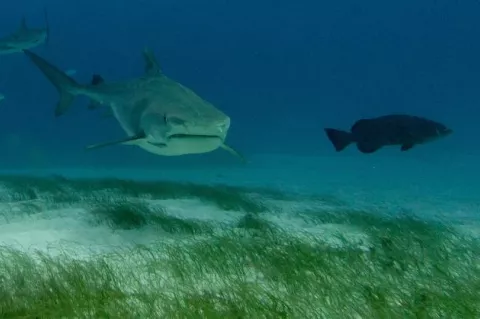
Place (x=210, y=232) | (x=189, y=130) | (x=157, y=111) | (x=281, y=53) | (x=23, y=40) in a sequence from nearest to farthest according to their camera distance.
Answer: (x=189, y=130)
(x=157, y=111)
(x=210, y=232)
(x=23, y=40)
(x=281, y=53)

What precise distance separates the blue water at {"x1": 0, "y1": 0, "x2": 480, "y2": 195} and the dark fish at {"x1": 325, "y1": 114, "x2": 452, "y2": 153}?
72.5m

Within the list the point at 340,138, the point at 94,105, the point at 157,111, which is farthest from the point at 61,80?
the point at 340,138

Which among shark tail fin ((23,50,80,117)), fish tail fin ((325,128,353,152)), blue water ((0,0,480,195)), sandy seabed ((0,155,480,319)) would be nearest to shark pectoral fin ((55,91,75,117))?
shark tail fin ((23,50,80,117))

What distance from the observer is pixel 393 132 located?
743 centimetres

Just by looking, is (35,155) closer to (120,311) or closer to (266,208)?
(266,208)

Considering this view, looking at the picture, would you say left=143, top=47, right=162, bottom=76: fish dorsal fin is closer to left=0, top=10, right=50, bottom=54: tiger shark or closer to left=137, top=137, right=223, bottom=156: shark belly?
left=137, top=137, right=223, bottom=156: shark belly

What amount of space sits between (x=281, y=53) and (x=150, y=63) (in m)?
141

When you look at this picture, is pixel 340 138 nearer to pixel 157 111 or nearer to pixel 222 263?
pixel 157 111

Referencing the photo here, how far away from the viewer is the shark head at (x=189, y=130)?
6117mm

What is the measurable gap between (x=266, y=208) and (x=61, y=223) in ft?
14.0

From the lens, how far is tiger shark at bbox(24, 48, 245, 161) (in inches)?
243

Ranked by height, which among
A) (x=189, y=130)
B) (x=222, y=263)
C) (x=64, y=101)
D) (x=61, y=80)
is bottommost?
(x=222, y=263)

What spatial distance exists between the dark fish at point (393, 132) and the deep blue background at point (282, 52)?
76519 mm

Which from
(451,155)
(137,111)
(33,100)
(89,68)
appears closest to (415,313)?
(137,111)
